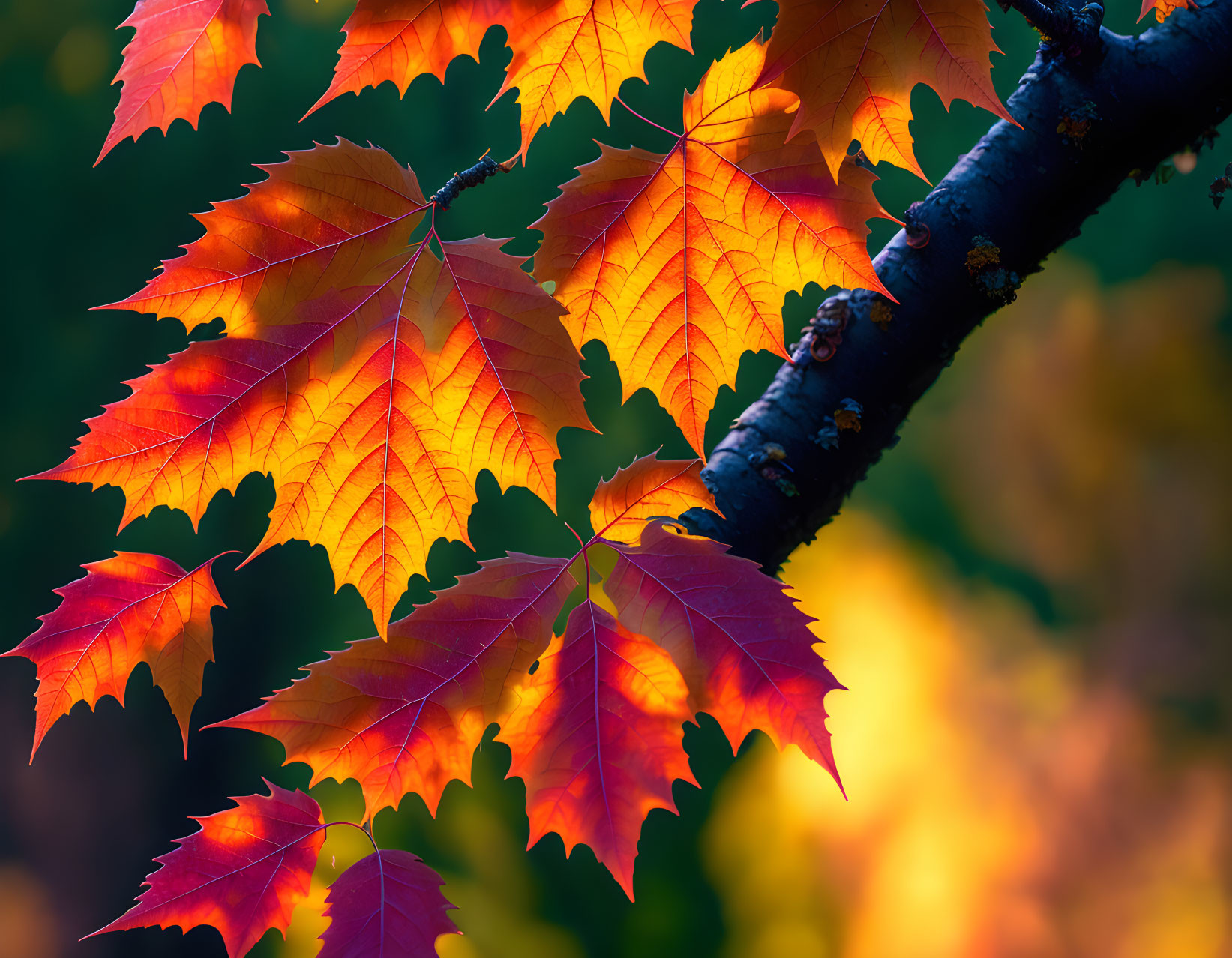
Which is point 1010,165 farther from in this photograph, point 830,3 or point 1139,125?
point 830,3

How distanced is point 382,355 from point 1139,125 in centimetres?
44

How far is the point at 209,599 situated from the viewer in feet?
1.25

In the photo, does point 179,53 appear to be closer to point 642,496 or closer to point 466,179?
point 466,179

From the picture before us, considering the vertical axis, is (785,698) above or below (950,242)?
below

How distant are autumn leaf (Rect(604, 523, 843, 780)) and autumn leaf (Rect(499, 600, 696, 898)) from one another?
0.01 m

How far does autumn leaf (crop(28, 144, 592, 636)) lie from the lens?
299 mm

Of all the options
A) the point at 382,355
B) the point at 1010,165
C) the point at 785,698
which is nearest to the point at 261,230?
the point at 382,355

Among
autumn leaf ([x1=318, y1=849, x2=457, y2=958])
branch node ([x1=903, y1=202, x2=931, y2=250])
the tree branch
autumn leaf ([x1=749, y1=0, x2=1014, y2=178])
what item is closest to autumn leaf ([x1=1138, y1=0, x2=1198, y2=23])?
the tree branch

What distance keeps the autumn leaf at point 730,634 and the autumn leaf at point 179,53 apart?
29cm

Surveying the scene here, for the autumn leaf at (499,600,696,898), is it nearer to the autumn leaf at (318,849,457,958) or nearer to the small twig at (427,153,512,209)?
the autumn leaf at (318,849,457,958)

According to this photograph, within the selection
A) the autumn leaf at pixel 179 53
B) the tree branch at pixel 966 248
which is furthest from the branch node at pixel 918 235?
the autumn leaf at pixel 179 53

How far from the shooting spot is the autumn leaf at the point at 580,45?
28 centimetres

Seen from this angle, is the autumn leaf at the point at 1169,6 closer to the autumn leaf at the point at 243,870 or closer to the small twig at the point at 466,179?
the small twig at the point at 466,179

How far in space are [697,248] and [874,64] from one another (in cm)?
9
